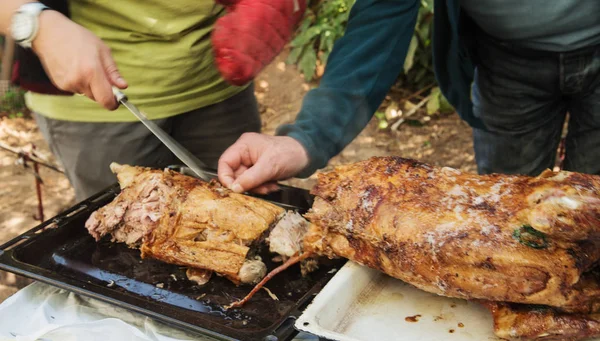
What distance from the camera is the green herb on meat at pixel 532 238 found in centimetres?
153

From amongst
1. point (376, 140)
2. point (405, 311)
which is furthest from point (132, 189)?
point (376, 140)

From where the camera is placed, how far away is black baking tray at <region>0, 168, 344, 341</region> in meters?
1.68

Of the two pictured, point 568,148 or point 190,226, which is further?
point 568,148

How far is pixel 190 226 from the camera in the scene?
2.06 metres

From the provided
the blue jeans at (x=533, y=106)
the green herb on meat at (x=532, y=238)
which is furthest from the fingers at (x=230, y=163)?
the blue jeans at (x=533, y=106)

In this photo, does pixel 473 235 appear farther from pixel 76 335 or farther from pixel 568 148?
pixel 568 148

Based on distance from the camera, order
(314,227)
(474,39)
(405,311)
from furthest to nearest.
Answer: (474,39) < (314,227) < (405,311)

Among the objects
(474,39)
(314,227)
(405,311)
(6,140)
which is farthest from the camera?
(6,140)

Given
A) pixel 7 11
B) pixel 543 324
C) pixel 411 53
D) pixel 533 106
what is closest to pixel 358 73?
pixel 533 106

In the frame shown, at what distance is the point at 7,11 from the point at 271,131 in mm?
4577

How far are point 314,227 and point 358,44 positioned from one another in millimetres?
978

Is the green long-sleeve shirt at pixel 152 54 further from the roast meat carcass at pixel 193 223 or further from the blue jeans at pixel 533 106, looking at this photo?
the blue jeans at pixel 533 106

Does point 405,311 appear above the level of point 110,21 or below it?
below

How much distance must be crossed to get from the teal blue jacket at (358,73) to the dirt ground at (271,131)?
2908 millimetres
